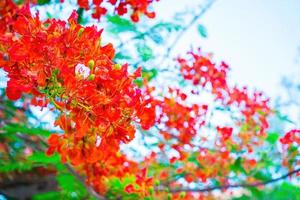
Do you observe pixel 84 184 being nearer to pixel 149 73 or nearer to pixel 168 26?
pixel 149 73

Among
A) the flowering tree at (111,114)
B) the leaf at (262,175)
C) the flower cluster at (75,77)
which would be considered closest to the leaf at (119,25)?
the flowering tree at (111,114)

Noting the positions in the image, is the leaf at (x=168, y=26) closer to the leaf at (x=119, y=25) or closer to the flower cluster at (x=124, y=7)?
the leaf at (x=119, y=25)

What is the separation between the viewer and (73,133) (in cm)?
184

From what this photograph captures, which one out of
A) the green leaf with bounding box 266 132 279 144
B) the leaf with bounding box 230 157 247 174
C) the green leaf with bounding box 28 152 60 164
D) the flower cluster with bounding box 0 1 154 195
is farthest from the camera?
the green leaf with bounding box 266 132 279 144

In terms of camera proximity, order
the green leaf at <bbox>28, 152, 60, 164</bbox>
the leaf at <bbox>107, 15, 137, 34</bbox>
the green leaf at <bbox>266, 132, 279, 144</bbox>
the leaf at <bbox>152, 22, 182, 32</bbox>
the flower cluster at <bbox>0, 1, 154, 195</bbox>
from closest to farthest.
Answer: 1. the flower cluster at <bbox>0, 1, 154, 195</bbox>
2. the green leaf at <bbox>28, 152, 60, 164</bbox>
3. the leaf at <bbox>107, 15, 137, 34</bbox>
4. the leaf at <bbox>152, 22, 182, 32</bbox>
5. the green leaf at <bbox>266, 132, 279, 144</bbox>

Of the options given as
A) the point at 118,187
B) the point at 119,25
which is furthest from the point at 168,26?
the point at 118,187

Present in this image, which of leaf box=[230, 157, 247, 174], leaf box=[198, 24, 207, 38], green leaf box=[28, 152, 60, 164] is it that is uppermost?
leaf box=[198, 24, 207, 38]

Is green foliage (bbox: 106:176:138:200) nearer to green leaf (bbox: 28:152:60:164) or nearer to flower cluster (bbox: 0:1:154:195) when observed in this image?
green leaf (bbox: 28:152:60:164)

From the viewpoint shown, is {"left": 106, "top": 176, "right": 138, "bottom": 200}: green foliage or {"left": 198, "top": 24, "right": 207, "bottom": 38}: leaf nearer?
{"left": 106, "top": 176, "right": 138, "bottom": 200}: green foliage

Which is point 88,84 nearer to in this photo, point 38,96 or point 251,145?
point 38,96

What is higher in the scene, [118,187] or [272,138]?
[272,138]

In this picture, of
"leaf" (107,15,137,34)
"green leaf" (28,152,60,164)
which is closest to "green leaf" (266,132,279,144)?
"leaf" (107,15,137,34)

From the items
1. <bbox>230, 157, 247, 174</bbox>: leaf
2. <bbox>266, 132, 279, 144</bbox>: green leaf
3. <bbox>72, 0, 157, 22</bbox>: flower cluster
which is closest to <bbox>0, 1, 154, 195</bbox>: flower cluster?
<bbox>72, 0, 157, 22</bbox>: flower cluster

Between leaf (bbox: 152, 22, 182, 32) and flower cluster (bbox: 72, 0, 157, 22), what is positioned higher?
leaf (bbox: 152, 22, 182, 32)
